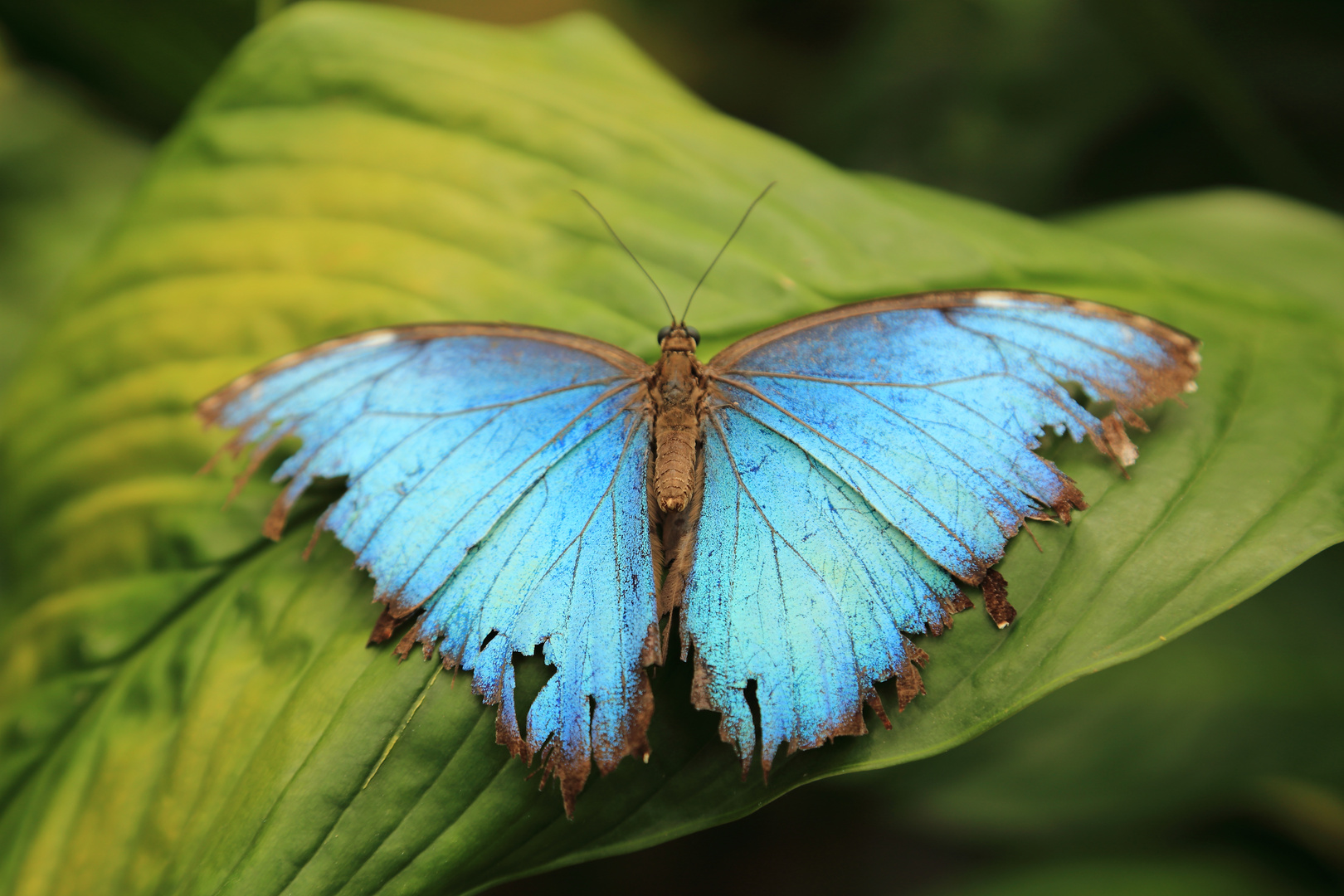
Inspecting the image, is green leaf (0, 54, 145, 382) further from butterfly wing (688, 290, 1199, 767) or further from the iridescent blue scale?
butterfly wing (688, 290, 1199, 767)

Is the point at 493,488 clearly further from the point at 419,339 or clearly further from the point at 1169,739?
the point at 1169,739

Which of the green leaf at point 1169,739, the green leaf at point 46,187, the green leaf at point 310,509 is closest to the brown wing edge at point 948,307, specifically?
the green leaf at point 310,509

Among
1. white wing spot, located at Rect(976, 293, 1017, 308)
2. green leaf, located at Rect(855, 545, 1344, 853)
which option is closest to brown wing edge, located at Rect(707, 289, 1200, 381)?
white wing spot, located at Rect(976, 293, 1017, 308)

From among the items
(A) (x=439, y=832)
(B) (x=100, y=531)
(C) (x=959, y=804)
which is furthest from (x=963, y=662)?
(B) (x=100, y=531)

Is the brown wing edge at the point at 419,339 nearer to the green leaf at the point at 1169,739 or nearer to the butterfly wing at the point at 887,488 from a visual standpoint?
the butterfly wing at the point at 887,488

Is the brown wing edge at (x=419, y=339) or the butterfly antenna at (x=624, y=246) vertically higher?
the butterfly antenna at (x=624, y=246)

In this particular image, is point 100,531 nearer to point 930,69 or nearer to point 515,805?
point 515,805

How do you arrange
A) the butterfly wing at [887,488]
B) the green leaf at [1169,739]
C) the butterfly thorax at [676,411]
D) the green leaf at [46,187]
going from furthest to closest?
the green leaf at [46,187]
the green leaf at [1169,739]
the butterfly thorax at [676,411]
the butterfly wing at [887,488]
